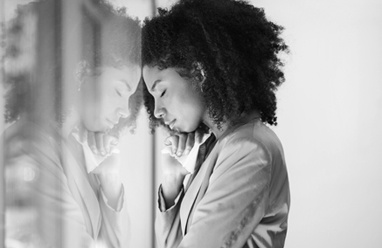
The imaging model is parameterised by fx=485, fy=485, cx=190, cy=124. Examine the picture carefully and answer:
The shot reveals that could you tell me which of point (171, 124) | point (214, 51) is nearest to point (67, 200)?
point (171, 124)

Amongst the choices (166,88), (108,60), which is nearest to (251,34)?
(166,88)

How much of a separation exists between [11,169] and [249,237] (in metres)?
0.58

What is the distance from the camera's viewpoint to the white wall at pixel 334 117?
1.34m

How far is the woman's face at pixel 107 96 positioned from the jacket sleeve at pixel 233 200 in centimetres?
29

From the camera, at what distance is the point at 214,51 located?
124 centimetres

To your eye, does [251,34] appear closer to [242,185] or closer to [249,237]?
[242,185]

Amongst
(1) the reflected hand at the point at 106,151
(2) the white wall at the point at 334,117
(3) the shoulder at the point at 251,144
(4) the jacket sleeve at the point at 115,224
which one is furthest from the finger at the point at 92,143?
(2) the white wall at the point at 334,117

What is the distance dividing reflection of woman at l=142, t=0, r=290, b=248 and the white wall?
0.08m

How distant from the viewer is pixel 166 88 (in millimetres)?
1262

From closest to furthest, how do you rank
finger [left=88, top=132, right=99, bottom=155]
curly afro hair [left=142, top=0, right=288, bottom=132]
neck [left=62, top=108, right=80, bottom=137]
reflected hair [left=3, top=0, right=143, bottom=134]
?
reflected hair [left=3, top=0, right=143, bottom=134]
neck [left=62, top=108, right=80, bottom=137]
finger [left=88, top=132, right=99, bottom=155]
curly afro hair [left=142, top=0, right=288, bottom=132]

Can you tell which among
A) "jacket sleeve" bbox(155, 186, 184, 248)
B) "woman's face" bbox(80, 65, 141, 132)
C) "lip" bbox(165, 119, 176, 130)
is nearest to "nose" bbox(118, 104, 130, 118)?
"woman's face" bbox(80, 65, 141, 132)

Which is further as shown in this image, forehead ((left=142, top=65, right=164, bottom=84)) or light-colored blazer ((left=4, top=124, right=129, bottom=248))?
forehead ((left=142, top=65, right=164, bottom=84))

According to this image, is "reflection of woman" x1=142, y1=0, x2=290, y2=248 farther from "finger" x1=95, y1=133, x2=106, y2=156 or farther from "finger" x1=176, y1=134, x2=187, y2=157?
"finger" x1=95, y1=133, x2=106, y2=156

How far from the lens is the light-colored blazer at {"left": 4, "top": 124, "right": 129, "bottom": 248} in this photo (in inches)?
36.9
